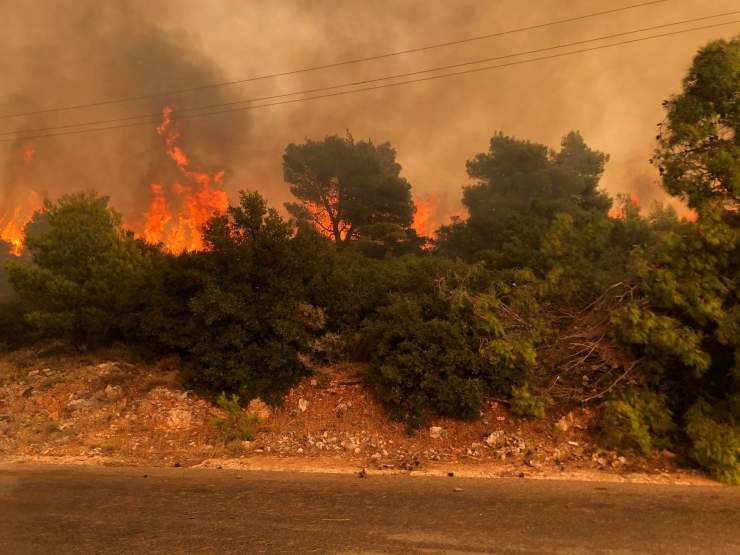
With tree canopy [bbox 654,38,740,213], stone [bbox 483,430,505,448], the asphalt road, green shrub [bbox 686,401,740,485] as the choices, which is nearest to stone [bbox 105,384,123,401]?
the asphalt road

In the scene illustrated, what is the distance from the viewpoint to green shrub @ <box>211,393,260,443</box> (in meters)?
9.02

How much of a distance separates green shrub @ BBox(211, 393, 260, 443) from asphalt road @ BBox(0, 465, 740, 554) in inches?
74.4

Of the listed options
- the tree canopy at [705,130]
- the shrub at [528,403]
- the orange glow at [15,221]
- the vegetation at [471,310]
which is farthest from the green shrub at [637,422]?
the orange glow at [15,221]

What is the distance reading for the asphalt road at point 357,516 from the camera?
4.67 m

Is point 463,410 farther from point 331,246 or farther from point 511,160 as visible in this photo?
point 511,160

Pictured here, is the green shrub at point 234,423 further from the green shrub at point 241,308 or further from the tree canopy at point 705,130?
the tree canopy at point 705,130

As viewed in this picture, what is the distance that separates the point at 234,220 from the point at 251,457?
6.13 metres

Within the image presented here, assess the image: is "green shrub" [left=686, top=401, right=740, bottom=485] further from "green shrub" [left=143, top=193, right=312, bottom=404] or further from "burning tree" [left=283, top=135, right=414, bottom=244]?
"burning tree" [left=283, top=135, right=414, bottom=244]

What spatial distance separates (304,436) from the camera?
901 cm

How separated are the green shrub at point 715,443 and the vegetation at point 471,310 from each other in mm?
25

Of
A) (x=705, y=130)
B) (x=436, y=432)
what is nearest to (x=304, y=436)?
(x=436, y=432)

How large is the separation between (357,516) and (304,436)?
12.4ft

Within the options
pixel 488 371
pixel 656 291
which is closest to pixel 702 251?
pixel 656 291

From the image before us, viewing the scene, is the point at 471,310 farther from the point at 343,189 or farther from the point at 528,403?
the point at 343,189
